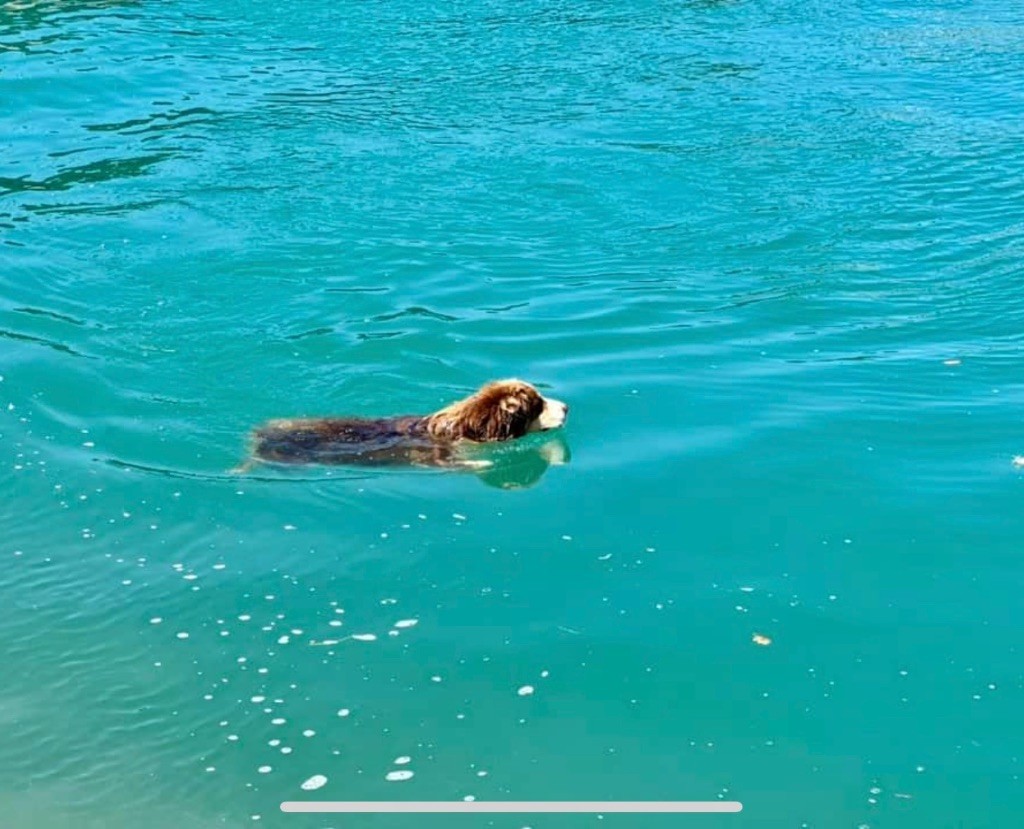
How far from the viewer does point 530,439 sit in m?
11.5

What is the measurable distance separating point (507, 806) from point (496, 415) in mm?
3977

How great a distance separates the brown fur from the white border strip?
3701 millimetres

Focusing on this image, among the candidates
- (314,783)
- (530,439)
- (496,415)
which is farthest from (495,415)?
(314,783)

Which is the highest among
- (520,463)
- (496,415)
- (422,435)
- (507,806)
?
(496,415)

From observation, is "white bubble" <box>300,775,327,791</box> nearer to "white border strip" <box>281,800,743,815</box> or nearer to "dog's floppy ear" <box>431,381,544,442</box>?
"white border strip" <box>281,800,743,815</box>

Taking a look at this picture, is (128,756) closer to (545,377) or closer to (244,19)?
(545,377)

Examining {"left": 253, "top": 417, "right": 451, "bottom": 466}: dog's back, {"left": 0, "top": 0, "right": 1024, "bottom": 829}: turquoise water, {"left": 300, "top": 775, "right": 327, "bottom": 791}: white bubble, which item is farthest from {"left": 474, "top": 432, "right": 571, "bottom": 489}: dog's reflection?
{"left": 300, "top": 775, "right": 327, "bottom": 791}: white bubble

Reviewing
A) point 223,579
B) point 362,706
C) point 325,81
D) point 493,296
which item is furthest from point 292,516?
point 325,81

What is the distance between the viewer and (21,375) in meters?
12.8

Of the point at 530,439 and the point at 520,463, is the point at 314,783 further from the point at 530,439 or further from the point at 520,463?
the point at 530,439

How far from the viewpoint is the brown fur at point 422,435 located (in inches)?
442

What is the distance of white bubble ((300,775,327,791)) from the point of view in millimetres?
7883

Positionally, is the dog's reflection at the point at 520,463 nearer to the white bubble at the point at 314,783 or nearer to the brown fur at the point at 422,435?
the brown fur at the point at 422,435

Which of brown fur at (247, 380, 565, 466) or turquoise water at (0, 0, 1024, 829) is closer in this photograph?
turquoise water at (0, 0, 1024, 829)
